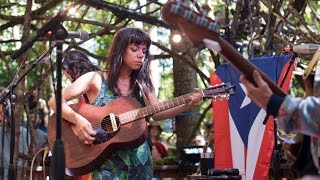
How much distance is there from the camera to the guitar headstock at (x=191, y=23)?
2.92 meters

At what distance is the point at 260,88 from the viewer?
290 centimetres

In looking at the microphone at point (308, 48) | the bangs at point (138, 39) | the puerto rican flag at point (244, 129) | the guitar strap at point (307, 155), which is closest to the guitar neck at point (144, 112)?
the bangs at point (138, 39)

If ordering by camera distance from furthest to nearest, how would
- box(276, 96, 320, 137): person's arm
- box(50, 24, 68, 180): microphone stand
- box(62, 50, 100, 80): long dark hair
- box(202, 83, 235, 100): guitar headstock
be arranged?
box(62, 50, 100, 80): long dark hair < box(202, 83, 235, 100): guitar headstock < box(50, 24, 68, 180): microphone stand < box(276, 96, 320, 137): person's arm

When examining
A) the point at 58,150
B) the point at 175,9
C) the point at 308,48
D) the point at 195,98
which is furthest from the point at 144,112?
the point at 175,9

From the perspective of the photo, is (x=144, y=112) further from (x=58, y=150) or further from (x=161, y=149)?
(x=161, y=149)

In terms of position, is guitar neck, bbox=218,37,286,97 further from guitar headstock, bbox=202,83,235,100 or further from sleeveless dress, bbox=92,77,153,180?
guitar headstock, bbox=202,83,235,100

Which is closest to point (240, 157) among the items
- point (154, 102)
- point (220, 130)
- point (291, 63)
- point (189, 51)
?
point (220, 130)

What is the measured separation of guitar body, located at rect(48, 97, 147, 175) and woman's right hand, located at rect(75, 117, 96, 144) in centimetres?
5

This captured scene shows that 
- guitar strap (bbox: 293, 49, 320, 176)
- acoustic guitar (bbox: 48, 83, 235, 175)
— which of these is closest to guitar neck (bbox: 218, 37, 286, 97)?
guitar strap (bbox: 293, 49, 320, 176)

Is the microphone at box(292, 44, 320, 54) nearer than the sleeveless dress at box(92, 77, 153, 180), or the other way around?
the sleeveless dress at box(92, 77, 153, 180)

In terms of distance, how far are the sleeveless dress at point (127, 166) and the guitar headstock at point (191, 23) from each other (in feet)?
5.36

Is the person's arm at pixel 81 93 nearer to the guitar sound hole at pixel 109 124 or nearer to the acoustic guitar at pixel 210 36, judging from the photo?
Result: the guitar sound hole at pixel 109 124

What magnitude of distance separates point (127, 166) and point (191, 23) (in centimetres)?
172

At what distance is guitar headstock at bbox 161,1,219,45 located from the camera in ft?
9.59
